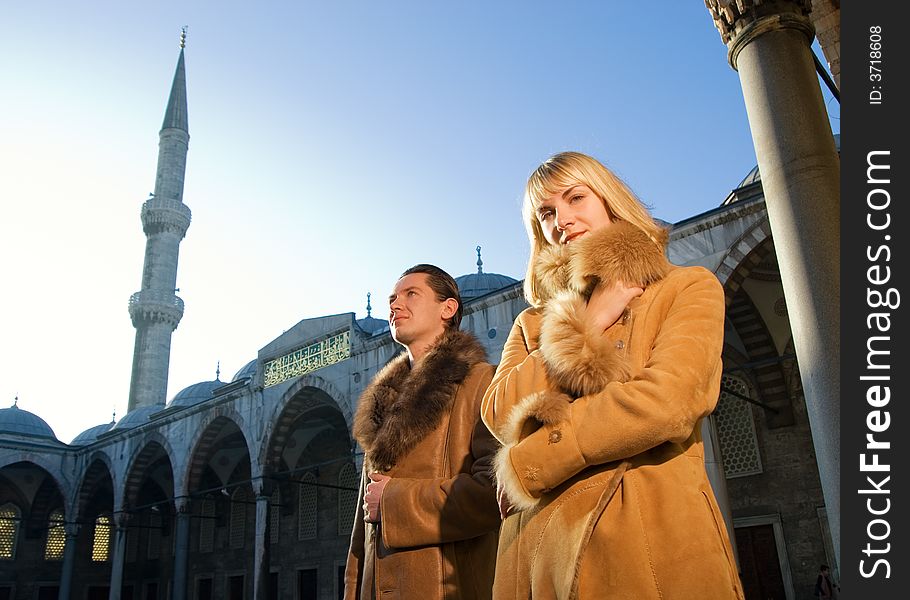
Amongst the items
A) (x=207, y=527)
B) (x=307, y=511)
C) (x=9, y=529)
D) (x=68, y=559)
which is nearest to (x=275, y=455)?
(x=307, y=511)

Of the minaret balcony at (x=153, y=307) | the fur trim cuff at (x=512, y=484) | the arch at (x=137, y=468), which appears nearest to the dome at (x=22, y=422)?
the minaret balcony at (x=153, y=307)

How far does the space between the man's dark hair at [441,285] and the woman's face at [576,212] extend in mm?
1081

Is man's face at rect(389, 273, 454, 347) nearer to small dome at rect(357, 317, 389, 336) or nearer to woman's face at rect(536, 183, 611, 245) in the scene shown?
woman's face at rect(536, 183, 611, 245)

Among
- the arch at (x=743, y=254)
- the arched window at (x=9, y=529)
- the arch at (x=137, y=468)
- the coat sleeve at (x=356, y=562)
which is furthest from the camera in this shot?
the arched window at (x=9, y=529)

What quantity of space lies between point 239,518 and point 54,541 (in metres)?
7.44

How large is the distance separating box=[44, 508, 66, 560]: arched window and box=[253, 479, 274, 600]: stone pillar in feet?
38.6

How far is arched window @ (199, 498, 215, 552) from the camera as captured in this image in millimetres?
21656

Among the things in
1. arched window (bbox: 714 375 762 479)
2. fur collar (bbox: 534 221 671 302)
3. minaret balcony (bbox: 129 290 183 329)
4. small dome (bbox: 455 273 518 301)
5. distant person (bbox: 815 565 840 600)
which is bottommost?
distant person (bbox: 815 565 840 600)

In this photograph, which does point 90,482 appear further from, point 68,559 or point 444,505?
point 444,505

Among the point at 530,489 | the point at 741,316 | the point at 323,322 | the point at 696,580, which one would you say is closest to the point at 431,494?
the point at 530,489

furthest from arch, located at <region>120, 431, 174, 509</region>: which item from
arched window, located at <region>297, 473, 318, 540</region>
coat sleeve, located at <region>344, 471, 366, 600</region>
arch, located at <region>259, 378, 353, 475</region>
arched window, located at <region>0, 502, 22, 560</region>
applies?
coat sleeve, located at <region>344, 471, 366, 600</region>

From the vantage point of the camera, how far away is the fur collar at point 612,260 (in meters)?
1.47

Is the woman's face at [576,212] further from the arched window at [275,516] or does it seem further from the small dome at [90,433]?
the small dome at [90,433]

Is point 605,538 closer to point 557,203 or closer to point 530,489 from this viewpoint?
point 530,489
